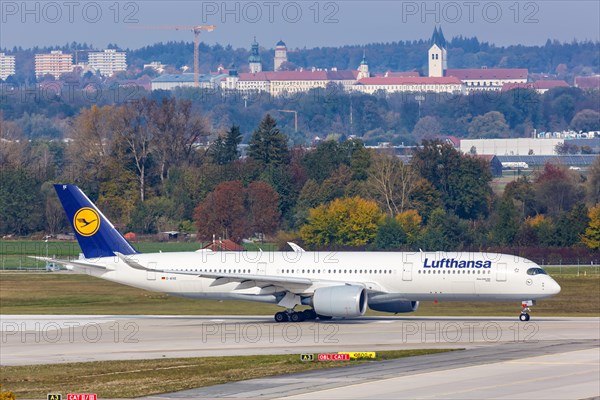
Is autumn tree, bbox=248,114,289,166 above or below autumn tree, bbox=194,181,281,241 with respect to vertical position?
above

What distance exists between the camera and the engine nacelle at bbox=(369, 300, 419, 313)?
181 feet

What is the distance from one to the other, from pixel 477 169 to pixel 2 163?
180 feet

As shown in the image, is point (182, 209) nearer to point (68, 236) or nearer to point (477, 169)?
point (68, 236)

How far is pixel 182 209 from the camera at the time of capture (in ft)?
395

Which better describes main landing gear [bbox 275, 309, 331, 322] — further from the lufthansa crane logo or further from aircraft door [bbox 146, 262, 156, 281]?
the lufthansa crane logo

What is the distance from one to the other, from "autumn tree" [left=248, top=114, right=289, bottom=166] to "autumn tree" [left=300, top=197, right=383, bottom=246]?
1093 inches

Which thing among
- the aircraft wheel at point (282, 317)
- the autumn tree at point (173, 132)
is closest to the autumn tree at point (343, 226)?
the autumn tree at point (173, 132)

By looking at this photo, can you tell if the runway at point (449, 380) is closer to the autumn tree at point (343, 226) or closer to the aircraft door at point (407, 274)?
the aircraft door at point (407, 274)

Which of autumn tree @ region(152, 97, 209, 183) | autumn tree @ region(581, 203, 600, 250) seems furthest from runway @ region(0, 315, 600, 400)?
autumn tree @ region(152, 97, 209, 183)

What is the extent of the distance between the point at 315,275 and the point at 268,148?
7422 cm

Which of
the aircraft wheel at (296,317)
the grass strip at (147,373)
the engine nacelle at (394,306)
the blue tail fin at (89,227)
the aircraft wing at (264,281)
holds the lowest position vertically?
the aircraft wheel at (296,317)

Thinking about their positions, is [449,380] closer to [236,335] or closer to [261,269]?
[236,335]

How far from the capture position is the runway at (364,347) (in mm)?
36156

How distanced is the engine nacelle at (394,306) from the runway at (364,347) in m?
0.67
